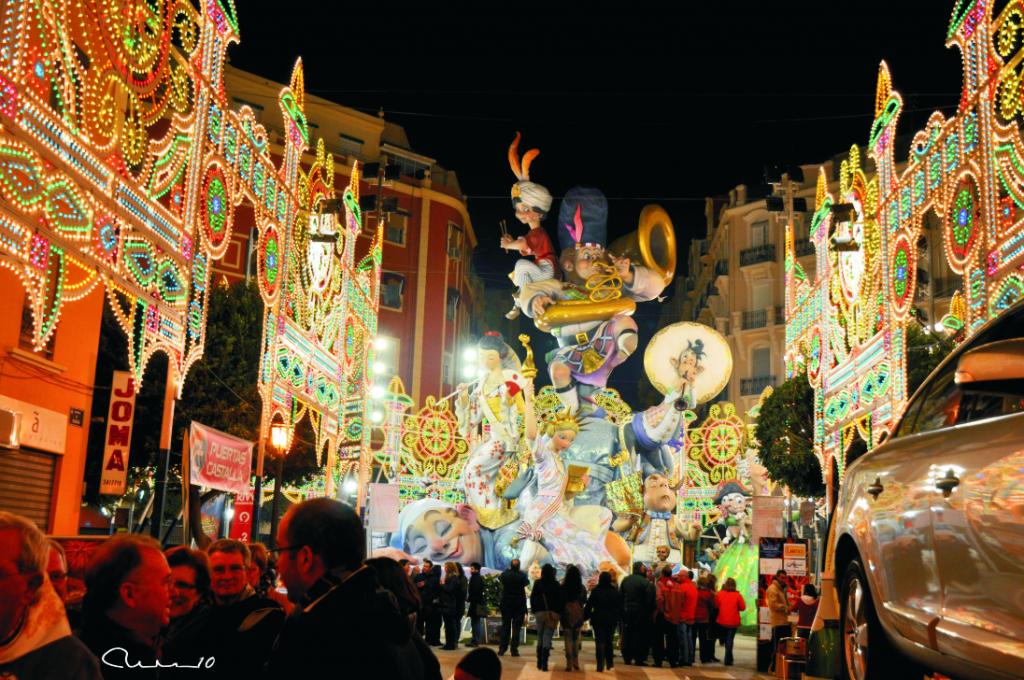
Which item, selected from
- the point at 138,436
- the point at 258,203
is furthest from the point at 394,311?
the point at 258,203

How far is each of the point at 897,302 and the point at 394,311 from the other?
3853 centimetres

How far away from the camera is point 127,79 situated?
480 inches

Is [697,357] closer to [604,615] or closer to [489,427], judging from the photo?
[489,427]

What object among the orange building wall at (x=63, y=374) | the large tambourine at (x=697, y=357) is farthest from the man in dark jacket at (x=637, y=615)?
the large tambourine at (x=697, y=357)

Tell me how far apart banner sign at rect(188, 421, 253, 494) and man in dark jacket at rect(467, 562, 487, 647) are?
755cm

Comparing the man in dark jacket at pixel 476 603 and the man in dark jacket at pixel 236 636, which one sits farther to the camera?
the man in dark jacket at pixel 476 603

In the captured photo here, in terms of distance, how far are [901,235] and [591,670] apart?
849cm

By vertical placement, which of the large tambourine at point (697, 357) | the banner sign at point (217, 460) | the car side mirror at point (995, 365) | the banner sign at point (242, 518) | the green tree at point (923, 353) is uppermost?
the large tambourine at point (697, 357)

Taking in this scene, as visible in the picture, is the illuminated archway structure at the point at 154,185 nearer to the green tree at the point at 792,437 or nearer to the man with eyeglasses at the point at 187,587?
the man with eyeglasses at the point at 187,587

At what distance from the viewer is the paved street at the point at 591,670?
17.9 meters

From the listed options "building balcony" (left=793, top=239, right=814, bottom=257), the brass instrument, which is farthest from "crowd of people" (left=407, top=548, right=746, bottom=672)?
"building balcony" (left=793, top=239, right=814, bottom=257)

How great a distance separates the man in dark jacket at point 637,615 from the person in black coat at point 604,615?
34.1 inches

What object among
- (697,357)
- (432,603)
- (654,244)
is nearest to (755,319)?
(654,244)

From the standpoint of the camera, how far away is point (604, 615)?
1925 centimetres
